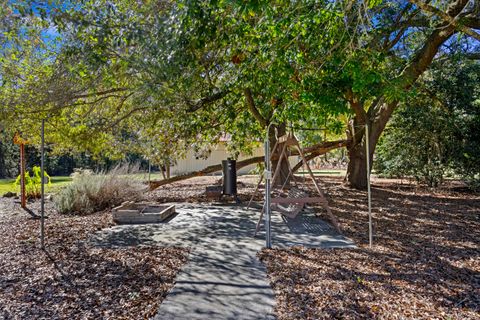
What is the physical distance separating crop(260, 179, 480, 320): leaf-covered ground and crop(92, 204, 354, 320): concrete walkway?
0.25 metres

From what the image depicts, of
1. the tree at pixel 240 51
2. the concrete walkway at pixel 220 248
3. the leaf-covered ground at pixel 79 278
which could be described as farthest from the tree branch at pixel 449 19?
the leaf-covered ground at pixel 79 278

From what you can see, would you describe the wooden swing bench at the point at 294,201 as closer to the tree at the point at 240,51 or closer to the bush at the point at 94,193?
the tree at the point at 240,51

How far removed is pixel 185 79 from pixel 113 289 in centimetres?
391

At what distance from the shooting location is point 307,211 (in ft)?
26.7

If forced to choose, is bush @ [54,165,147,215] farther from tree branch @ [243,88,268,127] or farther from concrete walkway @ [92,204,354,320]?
tree branch @ [243,88,268,127]

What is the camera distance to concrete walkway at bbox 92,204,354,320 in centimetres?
314

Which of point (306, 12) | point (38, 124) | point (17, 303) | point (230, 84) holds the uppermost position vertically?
point (306, 12)

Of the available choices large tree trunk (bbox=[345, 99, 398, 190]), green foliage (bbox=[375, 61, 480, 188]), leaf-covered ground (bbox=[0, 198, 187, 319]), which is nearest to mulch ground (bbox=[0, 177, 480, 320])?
leaf-covered ground (bbox=[0, 198, 187, 319])

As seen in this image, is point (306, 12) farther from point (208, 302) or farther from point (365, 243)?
point (208, 302)

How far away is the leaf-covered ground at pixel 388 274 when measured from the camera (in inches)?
119

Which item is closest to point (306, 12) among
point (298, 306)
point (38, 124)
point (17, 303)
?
point (298, 306)

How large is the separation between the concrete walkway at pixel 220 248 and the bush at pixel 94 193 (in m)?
1.63

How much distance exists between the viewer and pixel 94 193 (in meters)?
8.48

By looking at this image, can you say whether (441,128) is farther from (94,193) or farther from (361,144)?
(94,193)
